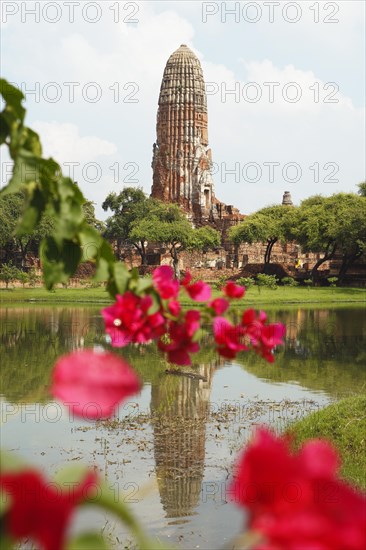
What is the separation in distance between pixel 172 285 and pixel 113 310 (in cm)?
14

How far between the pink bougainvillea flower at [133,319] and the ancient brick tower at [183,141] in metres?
55.7

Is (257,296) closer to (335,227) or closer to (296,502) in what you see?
(335,227)

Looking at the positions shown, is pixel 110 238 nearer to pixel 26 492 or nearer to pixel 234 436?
pixel 234 436

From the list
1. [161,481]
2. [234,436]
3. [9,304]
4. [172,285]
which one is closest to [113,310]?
[172,285]

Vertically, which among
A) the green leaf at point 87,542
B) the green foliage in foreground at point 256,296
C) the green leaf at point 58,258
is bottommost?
the green foliage in foreground at point 256,296

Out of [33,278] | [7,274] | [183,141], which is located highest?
[183,141]

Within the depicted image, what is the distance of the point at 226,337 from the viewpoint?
1589 mm

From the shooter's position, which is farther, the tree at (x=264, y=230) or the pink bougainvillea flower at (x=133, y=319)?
the tree at (x=264, y=230)

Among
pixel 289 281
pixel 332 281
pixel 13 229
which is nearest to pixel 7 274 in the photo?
pixel 13 229

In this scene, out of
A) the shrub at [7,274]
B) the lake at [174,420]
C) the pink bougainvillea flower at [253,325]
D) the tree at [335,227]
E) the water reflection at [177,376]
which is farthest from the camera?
the tree at [335,227]

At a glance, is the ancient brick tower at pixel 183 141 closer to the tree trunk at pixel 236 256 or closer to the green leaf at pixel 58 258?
the tree trunk at pixel 236 256

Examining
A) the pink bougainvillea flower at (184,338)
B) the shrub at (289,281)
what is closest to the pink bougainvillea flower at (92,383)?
the pink bougainvillea flower at (184,338)

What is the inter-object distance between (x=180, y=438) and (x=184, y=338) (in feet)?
30.4

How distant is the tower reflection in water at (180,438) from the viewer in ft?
27.5
